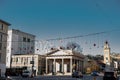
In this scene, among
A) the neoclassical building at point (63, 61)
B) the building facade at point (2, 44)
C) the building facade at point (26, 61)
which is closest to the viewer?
the building facade at point (2, 44)

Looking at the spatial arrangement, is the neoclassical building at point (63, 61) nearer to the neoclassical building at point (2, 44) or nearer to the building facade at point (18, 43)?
the building facade at point (18, 43)

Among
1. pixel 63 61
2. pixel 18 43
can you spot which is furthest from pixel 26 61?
pixel 63 61

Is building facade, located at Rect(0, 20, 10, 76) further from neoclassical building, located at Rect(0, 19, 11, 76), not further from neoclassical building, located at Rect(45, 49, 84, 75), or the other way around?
neoclassical building, located at Rect(45, 49, 84, 75)

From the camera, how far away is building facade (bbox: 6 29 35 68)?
111 metres

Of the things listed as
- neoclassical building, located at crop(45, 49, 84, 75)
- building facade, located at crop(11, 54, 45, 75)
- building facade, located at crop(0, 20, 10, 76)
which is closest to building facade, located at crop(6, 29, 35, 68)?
building facade, located at crop(11, 54, 45, 75)

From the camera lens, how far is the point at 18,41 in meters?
115

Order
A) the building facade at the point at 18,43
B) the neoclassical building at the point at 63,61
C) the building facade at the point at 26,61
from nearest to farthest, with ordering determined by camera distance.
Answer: the building facade at the point at 26,61 → the building facade at the point at 18,43 → the neoclassical building at the point at 63,61

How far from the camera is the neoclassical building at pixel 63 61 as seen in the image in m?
114

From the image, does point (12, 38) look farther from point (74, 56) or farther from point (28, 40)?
point (74, 56)

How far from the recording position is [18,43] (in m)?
115

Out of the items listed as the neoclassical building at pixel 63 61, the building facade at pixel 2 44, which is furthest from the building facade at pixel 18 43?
the building facade at pixel 2 44

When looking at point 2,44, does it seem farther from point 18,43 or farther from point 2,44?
point 18,43

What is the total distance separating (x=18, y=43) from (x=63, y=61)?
20.6 metres

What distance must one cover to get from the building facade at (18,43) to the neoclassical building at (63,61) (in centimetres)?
949
